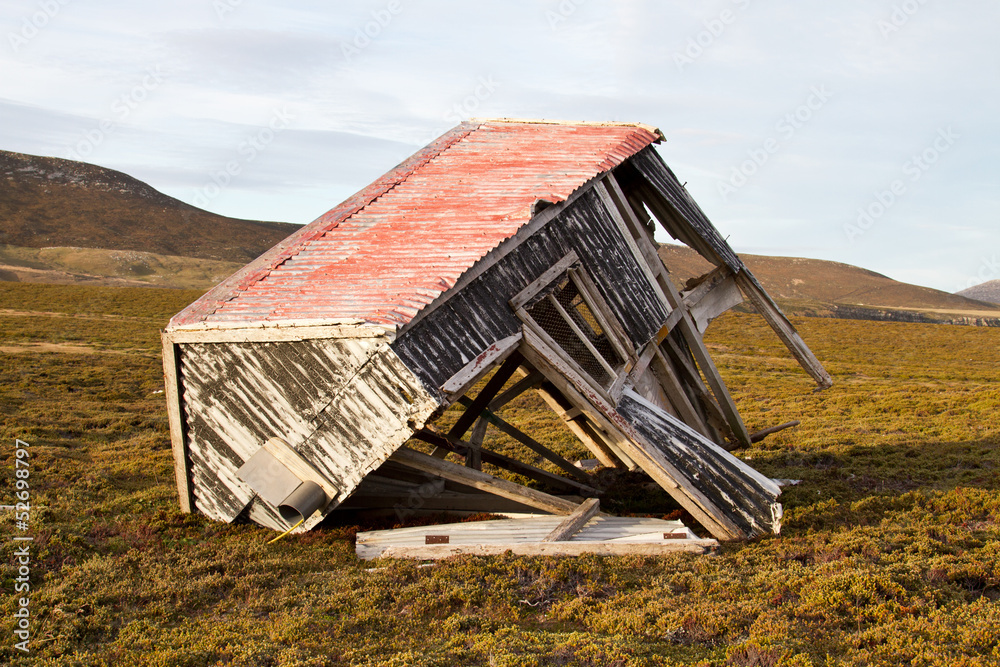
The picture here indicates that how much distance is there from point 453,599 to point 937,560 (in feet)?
17.8

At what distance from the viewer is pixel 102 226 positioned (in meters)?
148

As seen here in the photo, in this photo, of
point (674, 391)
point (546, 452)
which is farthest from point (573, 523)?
point (674, 391)

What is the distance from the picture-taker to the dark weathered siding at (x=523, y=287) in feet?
28.0

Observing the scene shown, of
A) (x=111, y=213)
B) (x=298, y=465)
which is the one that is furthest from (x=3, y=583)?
(x=111, y=213)

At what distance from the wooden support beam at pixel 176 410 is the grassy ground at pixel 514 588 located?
53 cm

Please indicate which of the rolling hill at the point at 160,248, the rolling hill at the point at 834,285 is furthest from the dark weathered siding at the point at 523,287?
the rolling hill at the point at 834,285

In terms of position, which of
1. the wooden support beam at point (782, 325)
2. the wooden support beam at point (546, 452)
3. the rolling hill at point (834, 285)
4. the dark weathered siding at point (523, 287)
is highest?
the dark weathered siding at point (523, 287)

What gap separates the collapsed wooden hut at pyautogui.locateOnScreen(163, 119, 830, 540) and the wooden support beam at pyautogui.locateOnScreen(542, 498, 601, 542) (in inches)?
11.6

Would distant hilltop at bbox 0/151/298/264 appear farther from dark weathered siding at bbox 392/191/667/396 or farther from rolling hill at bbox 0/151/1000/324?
dark weathered siding at bbox 392/191/667/396

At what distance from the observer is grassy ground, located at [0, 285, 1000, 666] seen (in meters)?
6.68

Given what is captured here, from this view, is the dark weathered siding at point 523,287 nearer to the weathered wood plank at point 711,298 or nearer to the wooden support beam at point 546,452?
the weathered wood plank at point 711,298

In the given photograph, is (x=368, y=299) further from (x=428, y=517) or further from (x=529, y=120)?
(x=529, y=120)

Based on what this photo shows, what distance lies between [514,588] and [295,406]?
315 cm


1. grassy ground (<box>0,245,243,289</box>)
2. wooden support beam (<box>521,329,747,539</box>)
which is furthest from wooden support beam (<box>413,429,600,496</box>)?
grassy ground (<box>0,245,243,289</box>)
